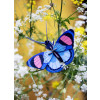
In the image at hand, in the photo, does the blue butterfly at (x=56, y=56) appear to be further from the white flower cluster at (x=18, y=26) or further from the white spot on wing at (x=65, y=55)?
the white flower cluster at (x=18, y=26)

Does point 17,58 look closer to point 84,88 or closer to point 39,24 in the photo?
point 39,24

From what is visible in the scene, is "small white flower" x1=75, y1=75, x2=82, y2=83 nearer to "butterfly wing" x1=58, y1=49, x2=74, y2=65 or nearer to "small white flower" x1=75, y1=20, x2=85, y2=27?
"butterfly wing" x1=58, y1=49, x2=74, y2=65

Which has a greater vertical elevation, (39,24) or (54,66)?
(39,24)

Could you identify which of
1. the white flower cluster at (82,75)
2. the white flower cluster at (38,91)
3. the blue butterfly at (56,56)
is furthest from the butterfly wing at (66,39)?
the white flower cluster at (38,91)

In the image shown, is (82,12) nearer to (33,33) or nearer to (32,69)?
(33,33)

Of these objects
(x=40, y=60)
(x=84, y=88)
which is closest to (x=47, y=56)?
(x=40, y=60)

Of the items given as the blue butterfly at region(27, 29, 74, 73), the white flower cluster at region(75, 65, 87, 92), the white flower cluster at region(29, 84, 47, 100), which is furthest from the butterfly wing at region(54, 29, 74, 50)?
the white flower cluster at region(29, 84, 47, 100)

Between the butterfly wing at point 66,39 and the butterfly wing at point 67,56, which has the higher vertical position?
the butterfly wing at point 66,39
